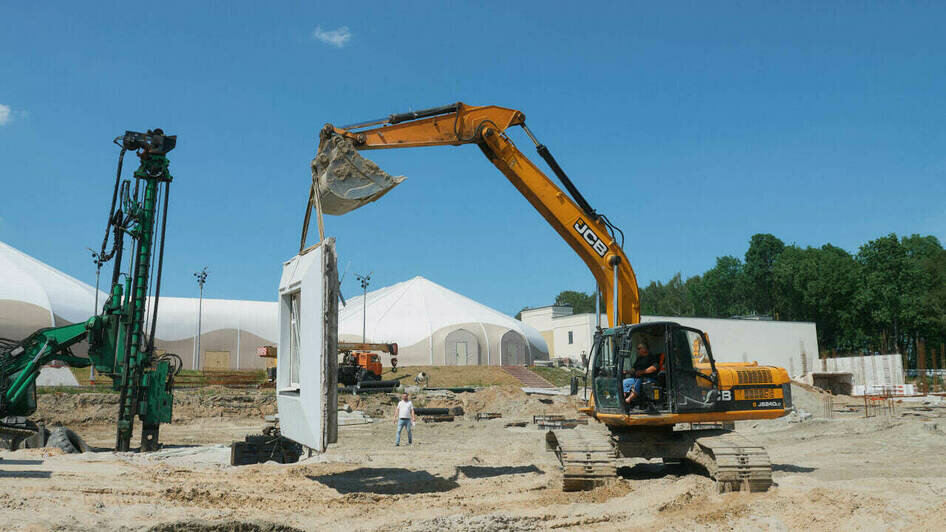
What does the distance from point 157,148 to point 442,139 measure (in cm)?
733

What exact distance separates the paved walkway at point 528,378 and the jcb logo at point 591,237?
3793cm

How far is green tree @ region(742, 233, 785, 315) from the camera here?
3642 inches

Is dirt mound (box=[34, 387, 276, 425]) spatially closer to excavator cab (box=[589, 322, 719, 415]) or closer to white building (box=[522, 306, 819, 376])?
excavator cab (box=[589, 322, 719, 415])

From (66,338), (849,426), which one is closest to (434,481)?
(66,338)

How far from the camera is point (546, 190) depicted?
1197 centimetres

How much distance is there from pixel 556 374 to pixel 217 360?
28286 mm

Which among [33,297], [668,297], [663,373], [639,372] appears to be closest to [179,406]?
[33,297]

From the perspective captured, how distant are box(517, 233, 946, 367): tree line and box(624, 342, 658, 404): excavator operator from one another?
65.7m

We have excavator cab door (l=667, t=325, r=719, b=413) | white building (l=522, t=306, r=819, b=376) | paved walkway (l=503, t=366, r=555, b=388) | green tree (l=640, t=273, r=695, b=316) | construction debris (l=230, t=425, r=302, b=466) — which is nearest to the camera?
excavator cab door (l=667, t=325, r=719, b=413)

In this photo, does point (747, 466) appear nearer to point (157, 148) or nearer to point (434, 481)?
point (434, 481)

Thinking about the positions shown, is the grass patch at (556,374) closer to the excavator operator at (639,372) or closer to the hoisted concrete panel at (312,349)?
the excavator operator at (639,372)

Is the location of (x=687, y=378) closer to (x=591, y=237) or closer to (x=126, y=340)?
(x=591, y=237)

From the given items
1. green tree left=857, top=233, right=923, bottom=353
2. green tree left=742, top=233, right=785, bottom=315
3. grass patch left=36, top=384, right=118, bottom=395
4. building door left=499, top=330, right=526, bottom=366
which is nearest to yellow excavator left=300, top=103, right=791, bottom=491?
grass patch left=36, top=384, right=118, bottom=395

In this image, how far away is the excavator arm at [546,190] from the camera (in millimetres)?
11711
